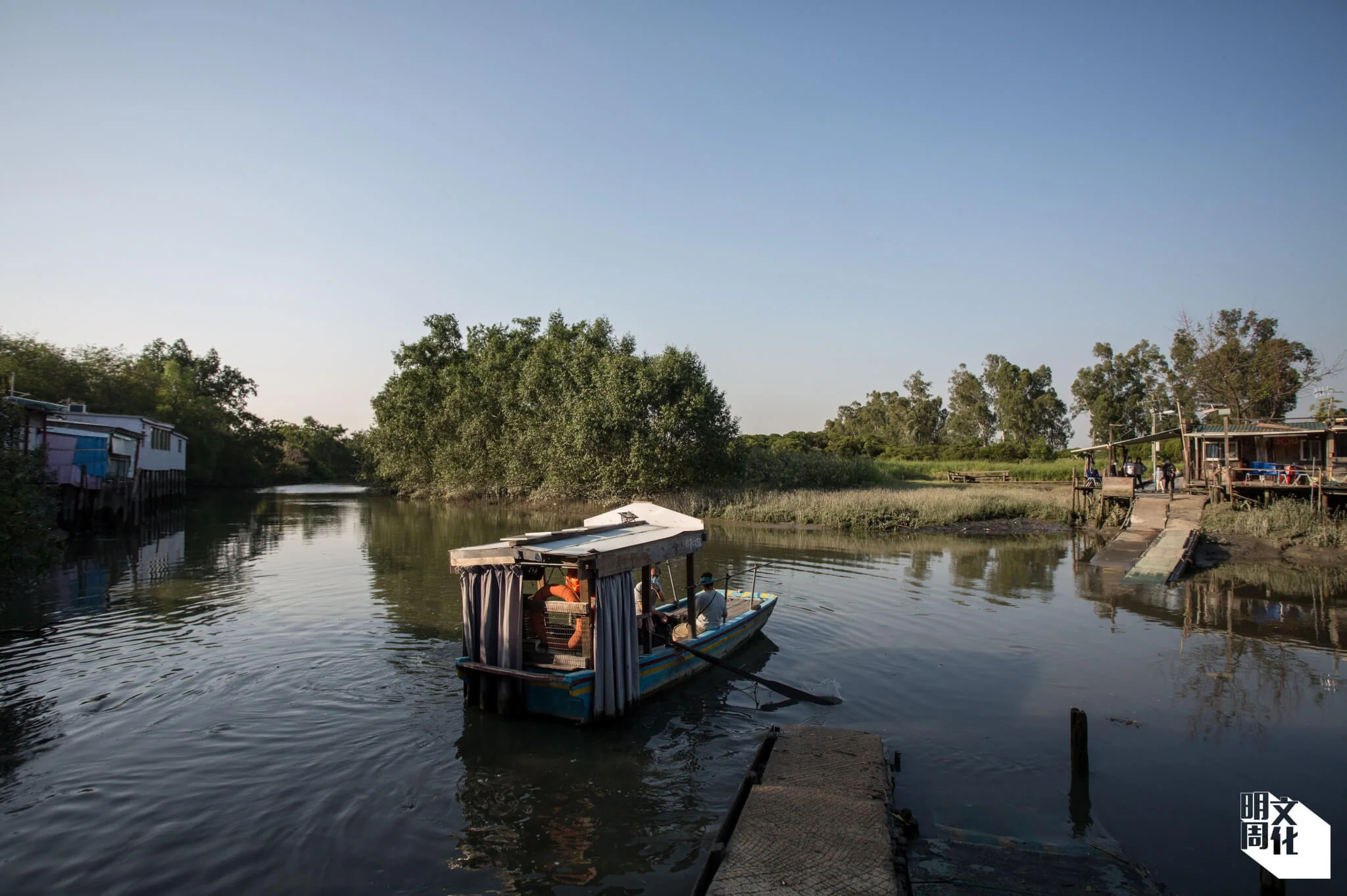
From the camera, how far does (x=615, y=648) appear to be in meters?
10.4

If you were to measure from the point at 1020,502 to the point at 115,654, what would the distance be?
36358 mm

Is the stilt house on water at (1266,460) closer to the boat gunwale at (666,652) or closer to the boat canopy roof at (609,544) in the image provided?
the boat gunwale at (666,652)

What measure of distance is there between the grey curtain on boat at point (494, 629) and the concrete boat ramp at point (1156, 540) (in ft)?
62.0

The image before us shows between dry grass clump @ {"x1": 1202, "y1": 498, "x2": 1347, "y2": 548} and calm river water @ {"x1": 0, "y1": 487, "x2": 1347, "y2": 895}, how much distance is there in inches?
195

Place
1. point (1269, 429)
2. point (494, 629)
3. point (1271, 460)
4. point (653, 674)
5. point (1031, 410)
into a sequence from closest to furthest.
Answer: point (494, 629)
point (653, 674)
point (1269, 429)
point (1271, 460)
point (1031, 410)

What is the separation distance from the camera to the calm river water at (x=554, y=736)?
23.9ft

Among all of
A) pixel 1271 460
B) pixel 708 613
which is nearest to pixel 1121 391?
pixel 1271 460

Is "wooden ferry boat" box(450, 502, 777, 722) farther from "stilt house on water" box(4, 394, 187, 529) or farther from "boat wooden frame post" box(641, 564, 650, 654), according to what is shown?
"stilt house on water" box(4, 394, 187, 529)

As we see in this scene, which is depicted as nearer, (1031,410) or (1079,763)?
(1079,763)

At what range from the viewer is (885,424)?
9862 centimetres

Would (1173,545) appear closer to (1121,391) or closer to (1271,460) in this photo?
(1271,460)

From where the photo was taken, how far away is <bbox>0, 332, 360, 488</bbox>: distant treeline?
163 ft

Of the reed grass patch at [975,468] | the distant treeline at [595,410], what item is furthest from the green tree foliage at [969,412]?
the reed grass patch at [975,468]
